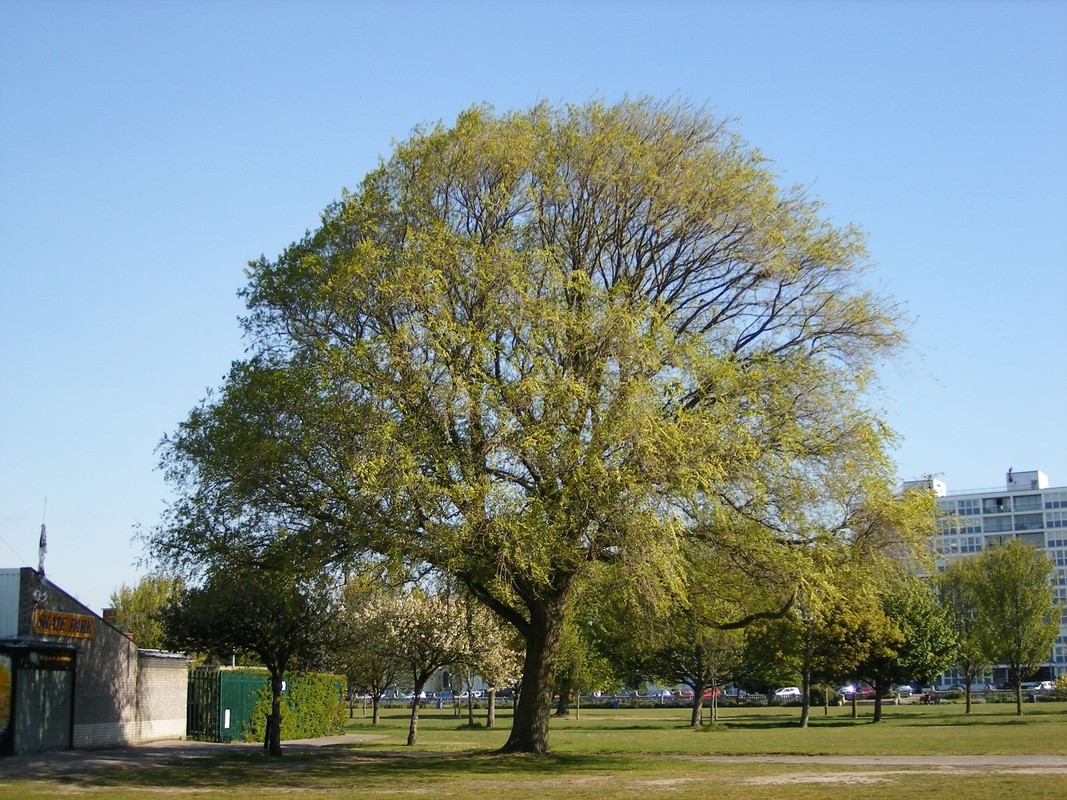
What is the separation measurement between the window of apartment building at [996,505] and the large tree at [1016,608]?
299 feet

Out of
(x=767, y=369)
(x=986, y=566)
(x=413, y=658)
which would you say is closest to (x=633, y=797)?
(x=767, y=369)

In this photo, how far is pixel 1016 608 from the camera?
68.2 meters

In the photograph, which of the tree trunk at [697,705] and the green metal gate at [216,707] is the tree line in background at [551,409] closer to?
the green metal gate at [216,707]

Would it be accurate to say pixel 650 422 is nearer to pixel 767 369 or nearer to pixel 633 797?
pixel 767 369

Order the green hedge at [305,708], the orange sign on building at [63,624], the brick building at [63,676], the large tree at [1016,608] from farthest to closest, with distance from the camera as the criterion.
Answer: the large tree at [1016,608], the green hedge at [305,708], the orange sign on building at [63,624], the brick building at [63,676]

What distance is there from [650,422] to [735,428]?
2.40 meters

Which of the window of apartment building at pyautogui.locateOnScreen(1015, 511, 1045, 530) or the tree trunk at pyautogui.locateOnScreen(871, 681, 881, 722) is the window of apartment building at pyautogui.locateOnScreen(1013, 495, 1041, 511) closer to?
the window of apartment building at pyautogui.locateOnScreen(1015, 511, 1045, 530)

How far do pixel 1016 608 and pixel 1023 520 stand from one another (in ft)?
309

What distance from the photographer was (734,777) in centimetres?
2403

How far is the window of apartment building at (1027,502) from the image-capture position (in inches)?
5999

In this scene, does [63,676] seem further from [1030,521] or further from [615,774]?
[1030,521]

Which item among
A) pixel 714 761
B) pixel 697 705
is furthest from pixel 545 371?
pixel 697 705

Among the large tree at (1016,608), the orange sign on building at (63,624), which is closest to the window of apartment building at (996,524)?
the large tree at (1016,608)

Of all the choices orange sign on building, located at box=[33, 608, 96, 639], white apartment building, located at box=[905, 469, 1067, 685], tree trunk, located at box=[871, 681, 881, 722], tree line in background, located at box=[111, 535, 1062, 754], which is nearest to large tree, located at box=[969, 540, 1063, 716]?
tree line in background, located at box=[111, 535, 1062, 754]
